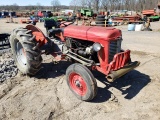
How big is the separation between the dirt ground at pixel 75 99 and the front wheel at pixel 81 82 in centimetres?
15

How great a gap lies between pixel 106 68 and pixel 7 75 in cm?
275

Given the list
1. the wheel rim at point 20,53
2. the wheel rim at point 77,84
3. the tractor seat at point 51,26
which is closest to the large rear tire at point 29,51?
the wheel rim at point 20,53

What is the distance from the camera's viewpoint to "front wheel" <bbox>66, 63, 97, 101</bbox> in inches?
154

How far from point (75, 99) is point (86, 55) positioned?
994mm

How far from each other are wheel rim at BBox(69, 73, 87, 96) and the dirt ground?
0.54 feet

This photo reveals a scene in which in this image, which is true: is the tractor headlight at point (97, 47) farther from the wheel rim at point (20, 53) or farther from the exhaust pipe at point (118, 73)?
the wheel rim at point (20, 53)

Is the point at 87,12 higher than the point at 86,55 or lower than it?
higher

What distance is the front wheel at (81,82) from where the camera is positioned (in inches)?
154

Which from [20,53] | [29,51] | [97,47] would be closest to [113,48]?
[97,47]

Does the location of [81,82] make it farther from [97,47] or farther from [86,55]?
[97,47]

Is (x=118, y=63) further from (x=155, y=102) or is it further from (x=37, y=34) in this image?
(x=37, y=34)

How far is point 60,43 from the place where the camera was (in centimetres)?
530

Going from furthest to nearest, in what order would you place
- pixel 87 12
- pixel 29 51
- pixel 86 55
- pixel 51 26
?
pixel 87 12 → pixel 51 26 → pixel 29 51 → pixel 86 55

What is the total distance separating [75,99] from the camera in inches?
168
